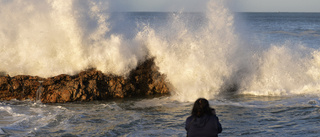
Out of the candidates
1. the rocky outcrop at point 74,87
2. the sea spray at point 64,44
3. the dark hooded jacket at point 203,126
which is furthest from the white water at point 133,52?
the dark hooded jacket at point 203,126

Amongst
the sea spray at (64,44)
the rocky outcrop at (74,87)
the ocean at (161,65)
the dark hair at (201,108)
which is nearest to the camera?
the dark hair at (201,108)

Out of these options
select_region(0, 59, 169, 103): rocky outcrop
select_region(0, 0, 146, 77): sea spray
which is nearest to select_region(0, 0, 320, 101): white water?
select_region(0, 0, 146, 77): sea spray

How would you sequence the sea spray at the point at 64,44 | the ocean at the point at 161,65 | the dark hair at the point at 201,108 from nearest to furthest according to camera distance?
the dark hair at the point at 201,108 < the ocean at the point at 161,65 < the sea spray at the point at 64,44

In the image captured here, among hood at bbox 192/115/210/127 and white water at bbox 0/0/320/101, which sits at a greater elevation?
white water at bbox 0/0/320/101

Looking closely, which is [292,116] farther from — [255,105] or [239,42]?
[239,42]

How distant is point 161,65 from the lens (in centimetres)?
937

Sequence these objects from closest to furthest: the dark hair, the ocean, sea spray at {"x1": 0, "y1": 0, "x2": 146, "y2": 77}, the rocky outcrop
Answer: the dark hair, the ocean, the rocky outcrop, sea spray at {"x1": 0, "y1": 0, "x2": 146, "y2": 77}

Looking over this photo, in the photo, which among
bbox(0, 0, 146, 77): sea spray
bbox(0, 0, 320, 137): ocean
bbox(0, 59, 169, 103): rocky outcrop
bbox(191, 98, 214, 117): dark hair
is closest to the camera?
bbox(191, 98, 214, 117): dark hair

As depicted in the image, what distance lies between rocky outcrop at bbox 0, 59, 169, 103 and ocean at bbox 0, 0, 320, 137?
0.76ft

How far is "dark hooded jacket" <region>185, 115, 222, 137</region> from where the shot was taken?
3945 mm

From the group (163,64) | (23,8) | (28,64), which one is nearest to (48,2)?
(23,8)

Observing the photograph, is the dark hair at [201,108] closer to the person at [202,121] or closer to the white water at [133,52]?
the person at [202,121]

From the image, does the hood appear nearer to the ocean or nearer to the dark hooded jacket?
the dark hooded jacket

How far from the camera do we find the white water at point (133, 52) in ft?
29.4
